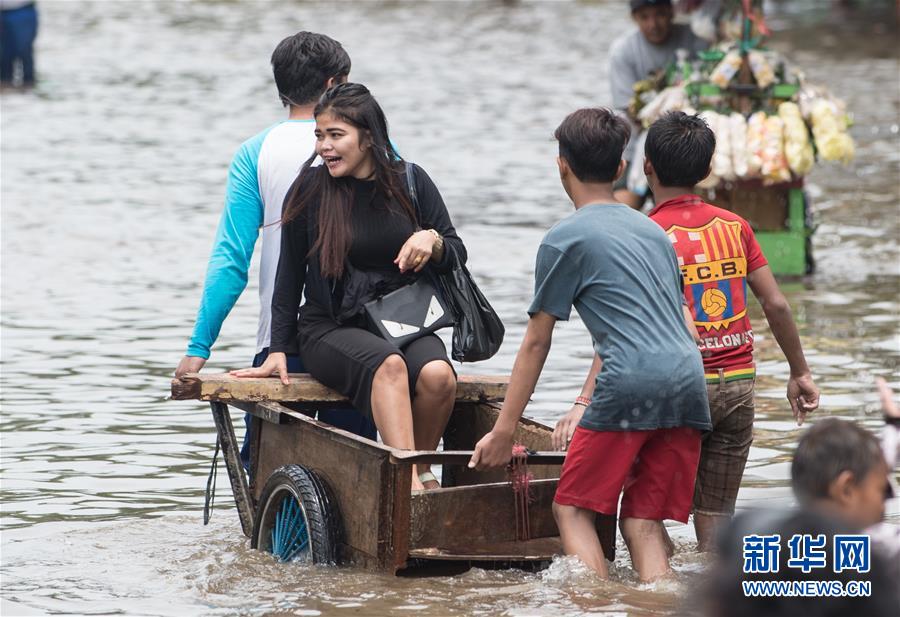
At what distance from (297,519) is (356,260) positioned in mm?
904

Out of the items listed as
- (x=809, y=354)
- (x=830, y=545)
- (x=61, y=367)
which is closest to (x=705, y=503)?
(x=830, y=545)

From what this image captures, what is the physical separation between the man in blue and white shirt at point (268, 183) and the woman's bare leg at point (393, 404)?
22.8 inches

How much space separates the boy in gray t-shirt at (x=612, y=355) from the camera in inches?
204

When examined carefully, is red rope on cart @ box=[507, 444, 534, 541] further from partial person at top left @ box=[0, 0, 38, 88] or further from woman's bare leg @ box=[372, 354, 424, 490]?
partial person at top left @ box=[0, 0, 38, 88]

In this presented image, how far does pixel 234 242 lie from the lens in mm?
6172

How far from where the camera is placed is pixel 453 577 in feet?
18.5

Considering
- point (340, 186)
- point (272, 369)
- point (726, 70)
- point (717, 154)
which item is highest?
point (726, 70)

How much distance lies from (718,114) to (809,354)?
217cm

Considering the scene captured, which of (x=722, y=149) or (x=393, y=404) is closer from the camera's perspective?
(x=393, y=404)

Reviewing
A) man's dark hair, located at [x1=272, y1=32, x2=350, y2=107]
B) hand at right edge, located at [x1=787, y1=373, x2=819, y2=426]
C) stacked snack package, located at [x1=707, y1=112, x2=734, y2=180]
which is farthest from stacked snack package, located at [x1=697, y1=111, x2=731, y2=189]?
hand at right edge, located at [x1=787, y1=373, x2=819, y2=426]

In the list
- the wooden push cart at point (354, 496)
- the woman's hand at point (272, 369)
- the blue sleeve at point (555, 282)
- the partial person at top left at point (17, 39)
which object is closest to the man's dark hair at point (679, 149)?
the blue sleeve at point (555, 282)

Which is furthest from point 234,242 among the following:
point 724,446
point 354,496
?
point 724,446

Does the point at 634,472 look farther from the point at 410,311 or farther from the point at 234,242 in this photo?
the point at 234,242

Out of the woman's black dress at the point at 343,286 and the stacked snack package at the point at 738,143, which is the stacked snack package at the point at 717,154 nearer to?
the stacked snack package at the point at 738,143
